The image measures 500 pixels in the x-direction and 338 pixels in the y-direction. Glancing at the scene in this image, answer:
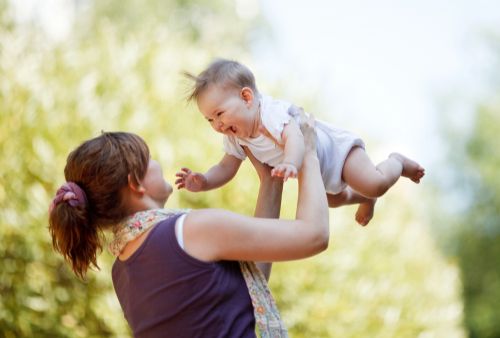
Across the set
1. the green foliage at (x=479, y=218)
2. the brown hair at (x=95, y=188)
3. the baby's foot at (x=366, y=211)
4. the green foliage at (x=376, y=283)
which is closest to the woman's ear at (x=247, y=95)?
the brown hair at (x=95, y=188)

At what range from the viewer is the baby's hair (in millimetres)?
1891

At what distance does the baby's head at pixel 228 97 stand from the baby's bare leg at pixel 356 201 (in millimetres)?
393

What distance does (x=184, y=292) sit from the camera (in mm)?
1740

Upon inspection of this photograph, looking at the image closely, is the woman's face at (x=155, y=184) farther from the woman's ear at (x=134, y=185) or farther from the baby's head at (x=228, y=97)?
the baby's head at (x=228, y=97)

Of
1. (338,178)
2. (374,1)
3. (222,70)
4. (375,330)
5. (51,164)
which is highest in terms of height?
(374,1)

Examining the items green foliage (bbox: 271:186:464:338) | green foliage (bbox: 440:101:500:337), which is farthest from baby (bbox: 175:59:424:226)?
green foliage (bbox: 440:101:500:337)

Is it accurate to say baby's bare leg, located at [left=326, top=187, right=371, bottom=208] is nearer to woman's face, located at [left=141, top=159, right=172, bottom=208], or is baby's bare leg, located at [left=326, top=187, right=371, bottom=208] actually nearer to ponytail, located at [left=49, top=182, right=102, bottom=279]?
woman's face, located at [left=141, top=159, right=172, bottom=208]

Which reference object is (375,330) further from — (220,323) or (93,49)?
(220,323)

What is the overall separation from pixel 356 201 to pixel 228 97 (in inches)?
22.9

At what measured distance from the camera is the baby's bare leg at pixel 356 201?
7.20ft

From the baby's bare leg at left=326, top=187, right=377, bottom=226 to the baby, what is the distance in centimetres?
9

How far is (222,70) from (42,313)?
3.06 meters

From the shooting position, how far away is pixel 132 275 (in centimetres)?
182

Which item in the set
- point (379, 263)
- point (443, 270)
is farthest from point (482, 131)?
point (379, 263)
